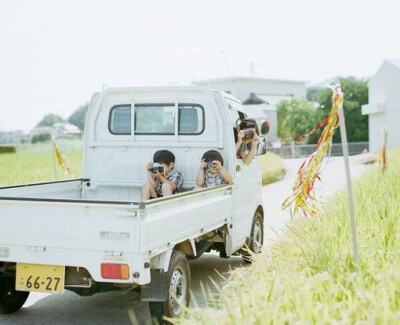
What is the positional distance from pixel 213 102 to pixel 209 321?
13.4 feet

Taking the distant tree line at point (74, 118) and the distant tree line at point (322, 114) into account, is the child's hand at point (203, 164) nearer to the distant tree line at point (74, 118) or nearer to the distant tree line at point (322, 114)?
the distant tree line at point (322, 114)

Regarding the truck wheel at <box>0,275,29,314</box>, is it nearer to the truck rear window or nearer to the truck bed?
the truck bed

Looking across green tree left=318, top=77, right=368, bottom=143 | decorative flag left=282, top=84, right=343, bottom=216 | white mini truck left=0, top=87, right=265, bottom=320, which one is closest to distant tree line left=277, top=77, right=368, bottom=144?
green tree left=318, top=77, right=368, bottom=143

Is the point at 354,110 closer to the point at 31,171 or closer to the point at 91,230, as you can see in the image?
the point at 31,171

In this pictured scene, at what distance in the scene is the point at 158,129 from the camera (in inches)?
298

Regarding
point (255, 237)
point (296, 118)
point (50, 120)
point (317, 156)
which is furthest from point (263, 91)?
point (50, 120)

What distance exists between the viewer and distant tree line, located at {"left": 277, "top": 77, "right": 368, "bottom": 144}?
55.4m

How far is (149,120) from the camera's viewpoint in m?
7.59

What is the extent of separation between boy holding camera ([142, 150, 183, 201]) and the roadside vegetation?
1.61 metres

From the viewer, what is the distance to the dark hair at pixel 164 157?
7.11 metres

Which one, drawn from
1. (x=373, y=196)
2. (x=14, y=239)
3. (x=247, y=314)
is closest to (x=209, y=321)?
(x=247, y=314)

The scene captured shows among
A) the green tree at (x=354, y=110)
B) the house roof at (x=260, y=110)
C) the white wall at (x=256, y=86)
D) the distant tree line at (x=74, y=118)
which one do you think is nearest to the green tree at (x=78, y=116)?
the distant tree line at (x=74, y=118)

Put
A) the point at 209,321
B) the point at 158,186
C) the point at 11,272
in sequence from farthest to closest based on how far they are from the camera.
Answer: the point at 158,186 < the point at 11,272 < the point at 209,321

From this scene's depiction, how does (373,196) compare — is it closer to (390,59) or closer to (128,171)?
(128,171)
